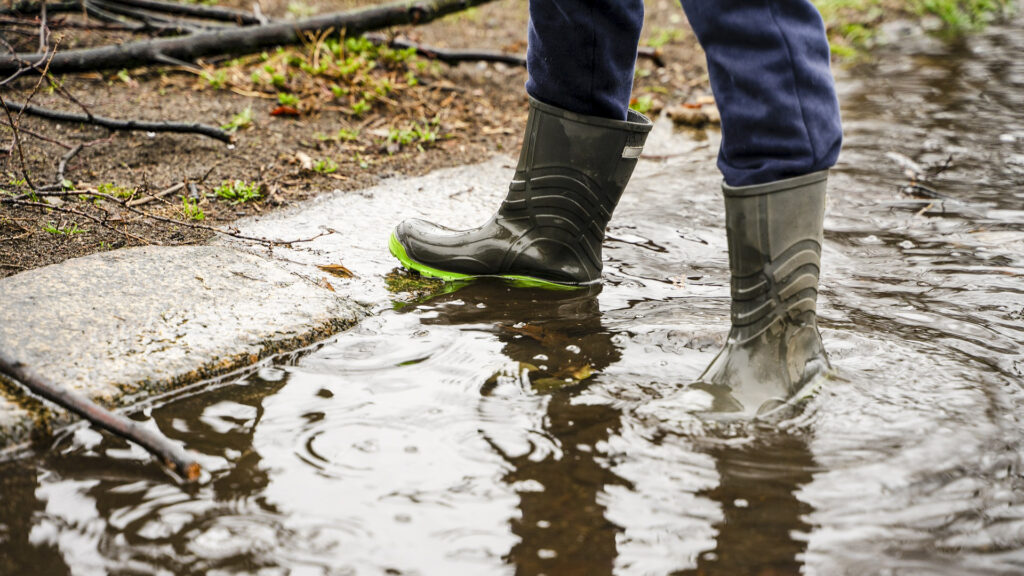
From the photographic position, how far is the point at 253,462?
1556 millimetres

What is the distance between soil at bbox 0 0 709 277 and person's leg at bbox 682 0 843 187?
66.3 inches

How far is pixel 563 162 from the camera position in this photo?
2.41 metres

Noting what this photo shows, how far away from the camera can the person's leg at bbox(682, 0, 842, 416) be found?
164 cm

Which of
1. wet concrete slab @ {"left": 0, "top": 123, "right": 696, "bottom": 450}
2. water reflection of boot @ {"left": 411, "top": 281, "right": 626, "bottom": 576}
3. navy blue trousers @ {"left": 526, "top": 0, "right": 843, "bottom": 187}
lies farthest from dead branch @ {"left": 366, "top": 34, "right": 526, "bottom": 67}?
navy blue trousers @ {"left": 526, "top": 0, "right": 843, "bottom": 187}

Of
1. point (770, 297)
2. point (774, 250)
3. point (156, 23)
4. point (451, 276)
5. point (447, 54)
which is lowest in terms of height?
point (451, 276)

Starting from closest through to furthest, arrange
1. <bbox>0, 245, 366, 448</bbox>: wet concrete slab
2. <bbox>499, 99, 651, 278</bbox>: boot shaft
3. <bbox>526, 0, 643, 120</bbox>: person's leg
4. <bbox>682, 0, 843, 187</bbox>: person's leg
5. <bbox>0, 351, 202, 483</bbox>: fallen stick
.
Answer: <bbox>0, 351, 202, 483</bbox>: fallen stick, <bbox>682, 0, 843, 187</bbox>: person's leg, <bbox>0, 245, 366, 448</bbox>: wet concrete slab, <bbox>526, 0, 643, 120</bbox>: person's leg, <bbox>499, 99, 651, 278</bbox>: boot shaft

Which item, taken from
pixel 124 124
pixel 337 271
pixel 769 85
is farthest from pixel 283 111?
pixel 769 85

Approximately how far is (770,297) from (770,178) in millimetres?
257

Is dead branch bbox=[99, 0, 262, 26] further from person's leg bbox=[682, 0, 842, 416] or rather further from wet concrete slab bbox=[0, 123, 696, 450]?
person's leg bbox=[682, 0, 842, 416]

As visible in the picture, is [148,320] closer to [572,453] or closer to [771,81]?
[572,453]

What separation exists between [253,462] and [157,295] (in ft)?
2.35

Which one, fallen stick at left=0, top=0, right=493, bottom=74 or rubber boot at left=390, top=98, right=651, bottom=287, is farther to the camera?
fallen stick at left=0, top=0, right=493, bottom=74

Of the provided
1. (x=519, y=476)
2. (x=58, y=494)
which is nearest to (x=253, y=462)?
(x=58, y=494)

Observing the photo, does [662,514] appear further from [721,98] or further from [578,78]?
[578,78]
